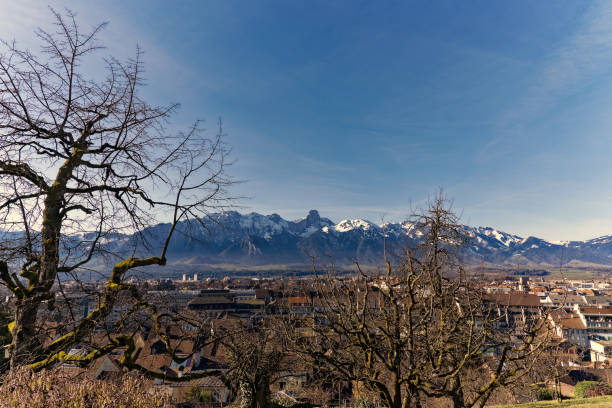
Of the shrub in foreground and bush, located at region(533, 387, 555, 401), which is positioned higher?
the shrub in foreground

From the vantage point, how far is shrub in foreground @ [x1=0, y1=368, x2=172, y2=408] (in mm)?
3625

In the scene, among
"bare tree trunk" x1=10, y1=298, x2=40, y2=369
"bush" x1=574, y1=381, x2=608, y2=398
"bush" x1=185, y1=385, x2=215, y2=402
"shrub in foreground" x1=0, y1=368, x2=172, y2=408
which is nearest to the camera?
"shrub in foreground" x1=0, y1=368, x2=172, y2=408

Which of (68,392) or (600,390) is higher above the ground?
(68,392)

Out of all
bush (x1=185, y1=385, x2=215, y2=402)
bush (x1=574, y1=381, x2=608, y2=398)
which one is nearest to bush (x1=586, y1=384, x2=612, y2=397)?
bush (x1=574, y1=381, x2=608, y2=398)

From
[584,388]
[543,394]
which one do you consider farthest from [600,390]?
[543,394]

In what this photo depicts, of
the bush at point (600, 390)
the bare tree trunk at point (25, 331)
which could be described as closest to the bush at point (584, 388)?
the bush at point (600, 390)

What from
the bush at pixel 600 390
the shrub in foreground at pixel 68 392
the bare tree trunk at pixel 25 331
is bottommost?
the bush at pixel 600 390

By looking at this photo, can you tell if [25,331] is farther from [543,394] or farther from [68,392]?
[543,394]

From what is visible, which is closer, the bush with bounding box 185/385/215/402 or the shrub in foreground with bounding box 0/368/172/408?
the shrub in foreground with bounding box 0/368/172/408

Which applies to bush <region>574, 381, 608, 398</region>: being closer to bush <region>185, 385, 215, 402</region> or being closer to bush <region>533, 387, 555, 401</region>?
bush <region>533, 387, 555, 401</region>

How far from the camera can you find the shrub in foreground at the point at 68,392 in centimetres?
362

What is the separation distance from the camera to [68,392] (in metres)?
3.90

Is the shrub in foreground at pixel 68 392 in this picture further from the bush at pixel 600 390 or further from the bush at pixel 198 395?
the bush at pixel 600 390

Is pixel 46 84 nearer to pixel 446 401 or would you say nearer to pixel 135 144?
pixel 135 144
